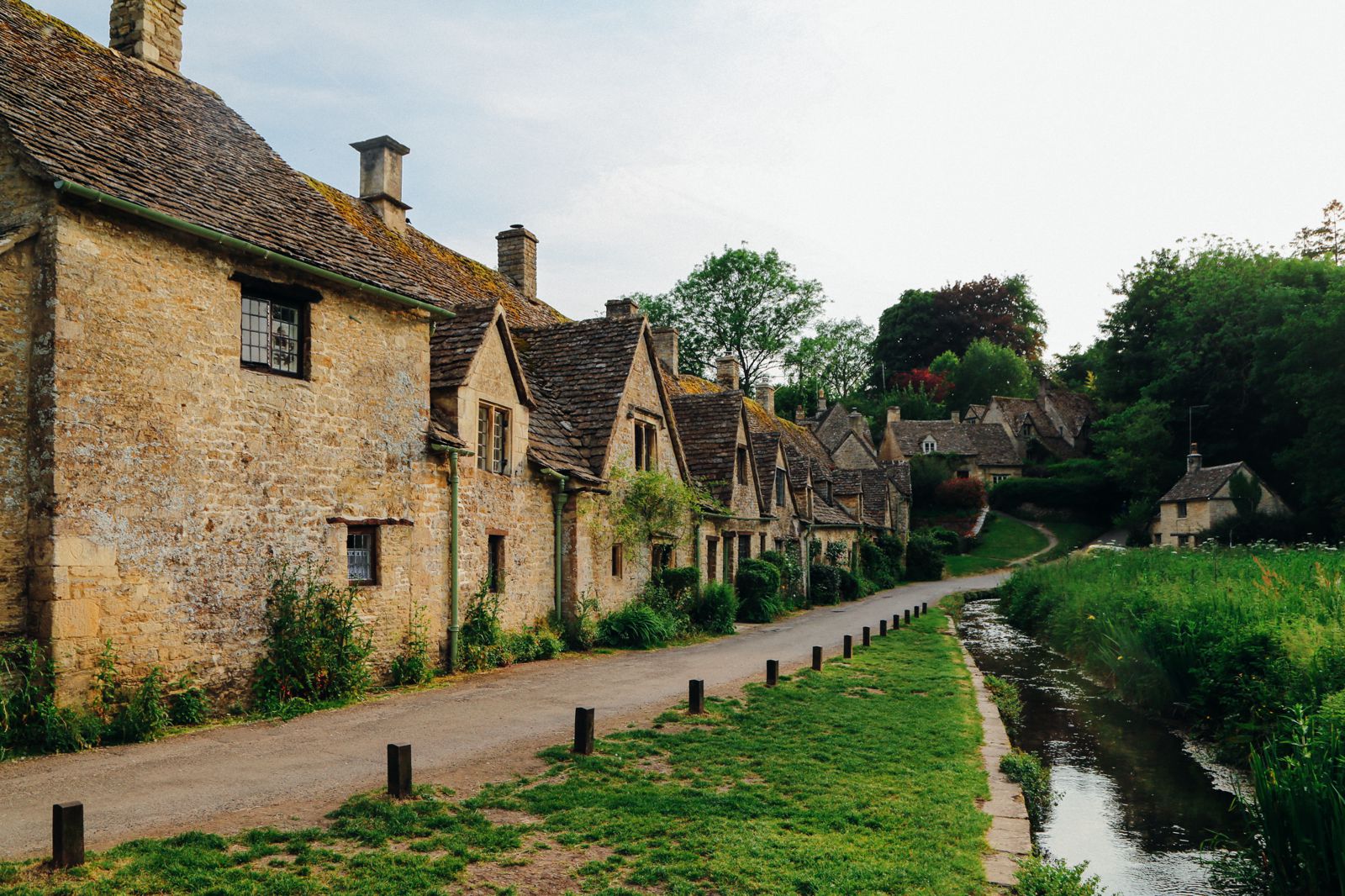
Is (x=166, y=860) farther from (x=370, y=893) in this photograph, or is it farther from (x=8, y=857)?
(x=370, y=893)

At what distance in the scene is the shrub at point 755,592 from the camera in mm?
28125

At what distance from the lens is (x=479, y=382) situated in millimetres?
16875

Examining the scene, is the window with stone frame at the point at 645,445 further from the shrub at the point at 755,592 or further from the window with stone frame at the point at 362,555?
the window with stone frame at the point at 362,555

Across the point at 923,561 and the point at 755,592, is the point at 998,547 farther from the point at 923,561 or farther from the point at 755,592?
the point at 755,592

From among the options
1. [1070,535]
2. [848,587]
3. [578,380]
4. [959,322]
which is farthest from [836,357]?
[578,380]

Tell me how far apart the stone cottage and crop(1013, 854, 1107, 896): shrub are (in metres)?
48.2

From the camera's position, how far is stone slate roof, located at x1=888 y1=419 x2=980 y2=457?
245 ft

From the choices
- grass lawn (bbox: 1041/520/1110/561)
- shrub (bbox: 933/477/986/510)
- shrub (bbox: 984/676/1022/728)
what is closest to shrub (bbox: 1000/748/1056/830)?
shrub (bbox: 984/676/1022/728)

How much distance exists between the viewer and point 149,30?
14.9 m

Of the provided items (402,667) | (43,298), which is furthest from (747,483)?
(43,298)

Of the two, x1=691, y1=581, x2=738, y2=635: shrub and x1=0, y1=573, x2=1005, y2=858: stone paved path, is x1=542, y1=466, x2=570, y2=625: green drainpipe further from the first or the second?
x1=691, y1=581, x2=738, y2=635: shrub

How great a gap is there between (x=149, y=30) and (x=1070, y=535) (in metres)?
59.2

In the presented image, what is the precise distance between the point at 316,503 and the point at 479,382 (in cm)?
462

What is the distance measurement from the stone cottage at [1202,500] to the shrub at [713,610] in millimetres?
35397
